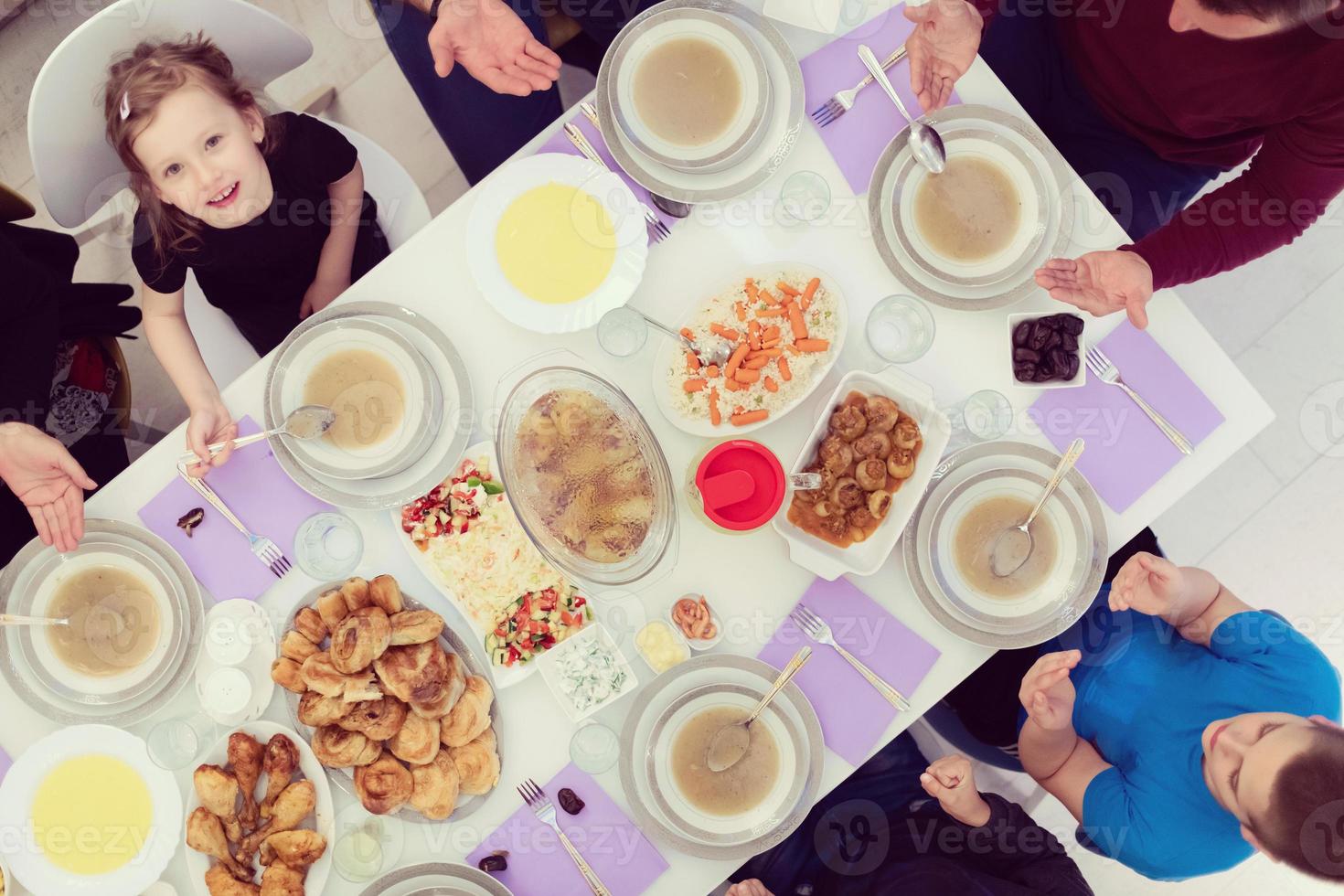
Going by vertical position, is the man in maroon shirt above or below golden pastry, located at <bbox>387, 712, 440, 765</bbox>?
above

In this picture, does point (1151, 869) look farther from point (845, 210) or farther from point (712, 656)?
point (845, 210)

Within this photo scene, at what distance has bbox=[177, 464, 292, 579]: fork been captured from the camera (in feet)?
5.67

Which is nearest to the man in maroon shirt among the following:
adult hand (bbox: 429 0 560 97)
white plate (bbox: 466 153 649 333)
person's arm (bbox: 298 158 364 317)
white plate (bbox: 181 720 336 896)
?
white plate (bbox: 466 153 649 333)

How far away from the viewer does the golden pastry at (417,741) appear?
5.34ft

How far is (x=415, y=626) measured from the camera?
5.40 feet

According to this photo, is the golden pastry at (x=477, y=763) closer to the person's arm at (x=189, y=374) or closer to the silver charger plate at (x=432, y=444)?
the silver charger plate at (x=432, y=444)

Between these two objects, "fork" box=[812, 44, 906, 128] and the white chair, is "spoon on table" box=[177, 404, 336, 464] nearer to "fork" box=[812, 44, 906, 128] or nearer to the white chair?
the white chair

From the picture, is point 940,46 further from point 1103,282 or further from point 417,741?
point 417,741

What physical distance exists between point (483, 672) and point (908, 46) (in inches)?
57.7

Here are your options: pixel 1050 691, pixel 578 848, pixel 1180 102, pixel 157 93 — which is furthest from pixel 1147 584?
pixel 157 93

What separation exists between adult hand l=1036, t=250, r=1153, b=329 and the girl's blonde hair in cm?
168

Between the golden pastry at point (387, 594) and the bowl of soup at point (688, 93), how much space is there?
97 cm

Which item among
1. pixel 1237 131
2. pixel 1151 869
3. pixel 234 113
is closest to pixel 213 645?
pixel 234 113

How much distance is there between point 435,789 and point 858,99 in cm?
157
